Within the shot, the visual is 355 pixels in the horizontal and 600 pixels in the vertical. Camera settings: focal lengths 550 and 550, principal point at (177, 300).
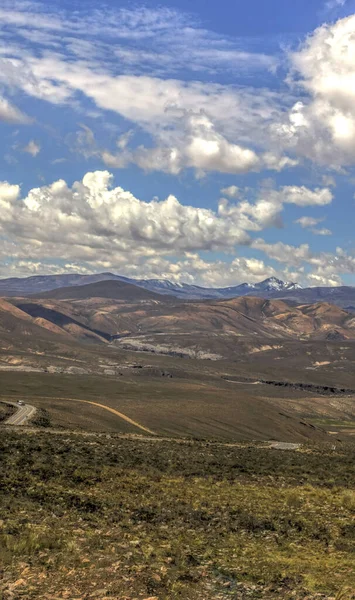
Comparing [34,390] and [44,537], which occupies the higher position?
[44,537]

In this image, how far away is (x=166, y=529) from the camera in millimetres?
22250

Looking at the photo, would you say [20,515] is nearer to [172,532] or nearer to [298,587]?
[172,532]

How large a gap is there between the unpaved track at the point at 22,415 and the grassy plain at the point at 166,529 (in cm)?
3169

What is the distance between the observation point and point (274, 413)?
12912 cm

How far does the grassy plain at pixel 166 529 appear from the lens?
53.7ft

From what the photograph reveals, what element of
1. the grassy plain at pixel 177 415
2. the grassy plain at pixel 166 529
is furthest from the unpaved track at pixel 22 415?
the grassy plain at pixel 166 529

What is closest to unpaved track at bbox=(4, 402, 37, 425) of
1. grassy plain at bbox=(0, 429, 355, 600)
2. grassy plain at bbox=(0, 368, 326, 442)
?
grassy plain at bbox=(0, 368, 326, 442)

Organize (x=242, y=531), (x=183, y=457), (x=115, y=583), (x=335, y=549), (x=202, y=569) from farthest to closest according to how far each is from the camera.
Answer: (x=183, y=457)
(x=242, y=531)
(x=335, y=549)
(x=202, y=569)
(x=115, y=583)

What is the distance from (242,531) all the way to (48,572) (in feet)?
30.0

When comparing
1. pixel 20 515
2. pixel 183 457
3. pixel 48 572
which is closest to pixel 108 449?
pixel 183 457

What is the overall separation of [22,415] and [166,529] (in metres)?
59.5

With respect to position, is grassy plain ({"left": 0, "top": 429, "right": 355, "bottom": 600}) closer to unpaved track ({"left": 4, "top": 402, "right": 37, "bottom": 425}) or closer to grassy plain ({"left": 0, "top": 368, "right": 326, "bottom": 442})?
unpaved track ({"left": 4, "top": 402, "right": 37, "bottom": 425})

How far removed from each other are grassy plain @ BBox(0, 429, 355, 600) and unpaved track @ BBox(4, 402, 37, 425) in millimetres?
31687

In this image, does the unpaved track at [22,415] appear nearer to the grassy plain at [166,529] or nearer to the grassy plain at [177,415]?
the grassy plain at [177,415]
